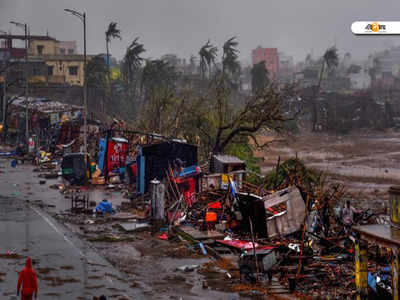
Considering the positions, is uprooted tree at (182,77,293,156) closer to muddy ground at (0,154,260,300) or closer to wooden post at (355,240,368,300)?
muddy ground at (0,154,260,300)

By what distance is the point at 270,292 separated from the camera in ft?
44.3

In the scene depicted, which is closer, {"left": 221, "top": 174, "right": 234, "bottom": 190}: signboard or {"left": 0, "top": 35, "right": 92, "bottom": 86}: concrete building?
{"left": 221, "top": 174, "right": 234, "bottom": 190}: signboard

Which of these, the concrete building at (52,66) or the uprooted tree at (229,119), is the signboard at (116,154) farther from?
the concrete building at (52,66)

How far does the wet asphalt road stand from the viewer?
13.4m

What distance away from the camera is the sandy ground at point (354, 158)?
110 feet

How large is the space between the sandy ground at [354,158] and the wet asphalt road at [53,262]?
34.8 ft

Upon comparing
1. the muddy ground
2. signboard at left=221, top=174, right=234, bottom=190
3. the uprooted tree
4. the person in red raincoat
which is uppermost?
the uprooted tree

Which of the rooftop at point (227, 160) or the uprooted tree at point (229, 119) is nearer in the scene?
the rooftop at point (227, 160)

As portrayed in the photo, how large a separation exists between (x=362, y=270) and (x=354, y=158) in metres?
40.7

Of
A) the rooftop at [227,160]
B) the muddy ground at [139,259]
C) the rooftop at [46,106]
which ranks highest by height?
the rooftop at [46,106]

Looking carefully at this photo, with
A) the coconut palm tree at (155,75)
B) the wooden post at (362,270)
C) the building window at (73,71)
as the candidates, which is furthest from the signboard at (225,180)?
the building window at (73,71)

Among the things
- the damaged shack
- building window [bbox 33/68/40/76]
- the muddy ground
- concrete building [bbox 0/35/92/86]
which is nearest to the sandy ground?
the muddy ground

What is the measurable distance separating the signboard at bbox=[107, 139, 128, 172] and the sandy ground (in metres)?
7.91

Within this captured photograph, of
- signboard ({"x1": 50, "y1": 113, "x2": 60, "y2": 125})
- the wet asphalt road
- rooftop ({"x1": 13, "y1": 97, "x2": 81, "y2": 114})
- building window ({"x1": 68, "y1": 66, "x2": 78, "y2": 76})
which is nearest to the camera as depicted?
the wet asphalt road
